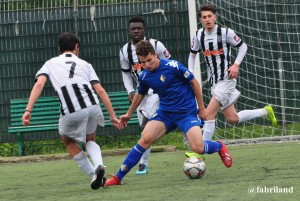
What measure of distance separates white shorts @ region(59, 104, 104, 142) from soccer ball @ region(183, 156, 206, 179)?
3.60ft

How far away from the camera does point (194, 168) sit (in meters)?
10.2

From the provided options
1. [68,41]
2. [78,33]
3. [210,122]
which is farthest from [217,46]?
[78,33]

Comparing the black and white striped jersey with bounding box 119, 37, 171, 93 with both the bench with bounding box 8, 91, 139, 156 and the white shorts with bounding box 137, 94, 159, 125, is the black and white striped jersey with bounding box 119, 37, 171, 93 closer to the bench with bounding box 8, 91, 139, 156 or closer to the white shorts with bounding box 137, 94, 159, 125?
the white shorts with bounding box 137, 94, 159, 125

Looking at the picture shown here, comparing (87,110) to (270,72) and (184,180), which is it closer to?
(184,180)

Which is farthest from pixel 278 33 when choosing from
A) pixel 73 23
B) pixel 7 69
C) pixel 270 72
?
pixel 7 69

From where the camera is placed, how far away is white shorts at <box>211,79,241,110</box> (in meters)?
12.5

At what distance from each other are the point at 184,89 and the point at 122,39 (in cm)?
718

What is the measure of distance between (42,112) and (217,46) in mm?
5634

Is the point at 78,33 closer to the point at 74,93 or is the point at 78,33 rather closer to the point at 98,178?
the point at 74,93

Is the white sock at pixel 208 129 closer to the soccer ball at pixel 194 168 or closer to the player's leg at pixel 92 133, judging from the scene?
the soccer ball at pixel 194 168

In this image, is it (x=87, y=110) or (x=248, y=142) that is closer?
(x=87, y=110)

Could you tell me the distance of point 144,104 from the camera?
40.3 ft

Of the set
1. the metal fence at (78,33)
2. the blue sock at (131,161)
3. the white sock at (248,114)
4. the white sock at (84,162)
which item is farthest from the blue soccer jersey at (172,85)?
the metal fence at (78,33)

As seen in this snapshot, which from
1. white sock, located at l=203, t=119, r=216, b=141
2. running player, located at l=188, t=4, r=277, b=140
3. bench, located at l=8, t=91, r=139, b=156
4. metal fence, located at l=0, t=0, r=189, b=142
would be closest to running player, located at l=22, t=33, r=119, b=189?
white sock, located at l=203, t=119, r=216, b=141
